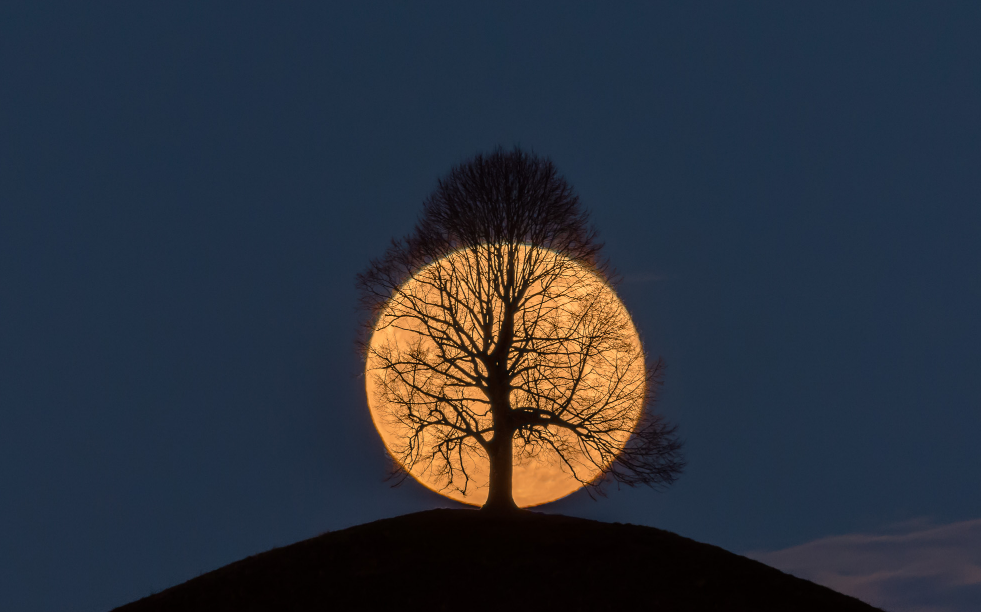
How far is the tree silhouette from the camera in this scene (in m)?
22.7

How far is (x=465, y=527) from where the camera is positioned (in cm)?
2141

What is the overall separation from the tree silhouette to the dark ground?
2.06m

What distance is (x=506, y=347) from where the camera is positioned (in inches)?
921

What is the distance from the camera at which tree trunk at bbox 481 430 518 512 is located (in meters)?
23.1

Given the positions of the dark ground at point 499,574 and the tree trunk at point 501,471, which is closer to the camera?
the dark ground at point 499,574

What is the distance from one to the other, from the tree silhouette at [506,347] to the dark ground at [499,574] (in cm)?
206

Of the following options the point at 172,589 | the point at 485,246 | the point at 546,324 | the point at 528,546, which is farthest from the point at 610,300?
the point at 172,589

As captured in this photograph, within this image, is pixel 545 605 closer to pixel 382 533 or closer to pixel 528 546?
pixel 528 546

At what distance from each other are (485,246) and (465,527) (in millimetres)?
8376

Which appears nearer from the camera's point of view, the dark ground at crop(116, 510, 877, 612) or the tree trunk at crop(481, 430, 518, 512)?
the dark ground at crop(116, 510, 877, 612)

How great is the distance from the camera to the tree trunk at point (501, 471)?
2306cm

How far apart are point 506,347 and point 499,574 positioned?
23.4 feet

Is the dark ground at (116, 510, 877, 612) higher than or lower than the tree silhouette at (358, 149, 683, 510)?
lower

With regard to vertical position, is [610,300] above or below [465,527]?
above
